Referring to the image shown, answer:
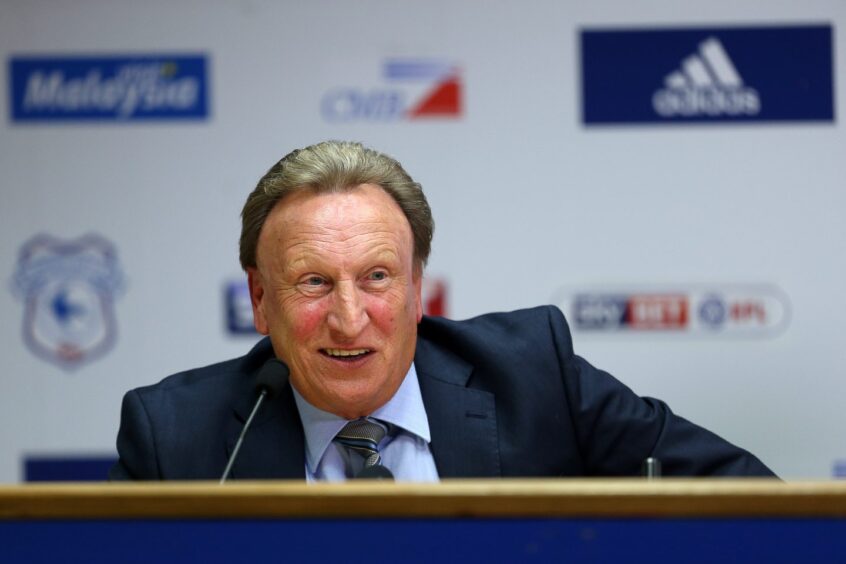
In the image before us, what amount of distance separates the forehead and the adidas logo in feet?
6.33

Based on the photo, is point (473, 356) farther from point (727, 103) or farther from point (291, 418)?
point (727, 103)

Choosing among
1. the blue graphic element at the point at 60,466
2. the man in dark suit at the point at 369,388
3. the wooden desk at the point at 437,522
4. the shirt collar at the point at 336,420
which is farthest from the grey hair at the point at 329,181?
the blue graphic element at the point at 60,466

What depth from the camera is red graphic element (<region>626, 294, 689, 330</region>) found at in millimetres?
3602

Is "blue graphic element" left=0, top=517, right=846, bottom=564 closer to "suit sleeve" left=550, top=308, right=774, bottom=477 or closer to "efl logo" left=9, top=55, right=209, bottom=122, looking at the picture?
"suit sleeve" left=550, top=308, right=774, bottom=477

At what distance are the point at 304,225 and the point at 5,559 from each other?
2.92 ft

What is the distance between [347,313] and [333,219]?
0.55ft

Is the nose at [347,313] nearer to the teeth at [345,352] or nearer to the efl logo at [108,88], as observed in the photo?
the teeth at [345,352]

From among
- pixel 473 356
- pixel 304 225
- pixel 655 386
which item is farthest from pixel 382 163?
pixel 655 386

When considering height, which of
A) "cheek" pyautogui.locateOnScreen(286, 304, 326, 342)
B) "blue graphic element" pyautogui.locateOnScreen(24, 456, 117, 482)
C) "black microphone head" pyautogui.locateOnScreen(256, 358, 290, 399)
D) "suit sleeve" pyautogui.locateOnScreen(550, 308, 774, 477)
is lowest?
"blue graphic element" pyautogui.locateOnScreen(24, 456, 117, 482)

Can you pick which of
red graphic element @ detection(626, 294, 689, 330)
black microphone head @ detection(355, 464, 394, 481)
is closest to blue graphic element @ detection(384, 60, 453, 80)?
red graphic element @ detection(626, 294, 689, 330)

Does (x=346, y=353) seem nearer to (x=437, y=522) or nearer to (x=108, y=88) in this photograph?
(x=437, y=522)

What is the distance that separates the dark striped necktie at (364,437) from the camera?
1.93m

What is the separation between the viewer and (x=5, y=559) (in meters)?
Answer: 1.12

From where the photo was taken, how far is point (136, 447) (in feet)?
6.48
